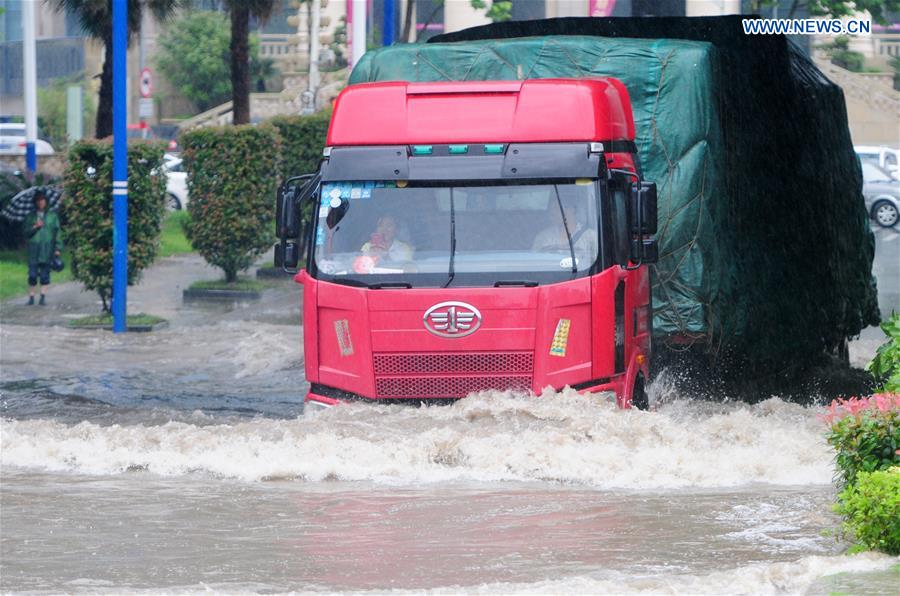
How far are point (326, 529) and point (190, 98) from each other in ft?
211

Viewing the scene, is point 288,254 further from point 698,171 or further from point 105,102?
point 105,102

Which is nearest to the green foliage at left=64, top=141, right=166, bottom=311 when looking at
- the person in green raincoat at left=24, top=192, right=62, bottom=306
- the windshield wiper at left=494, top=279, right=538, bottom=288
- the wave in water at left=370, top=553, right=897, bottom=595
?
the person in green raincoat at left=24, top=192, right=62, bottom=306

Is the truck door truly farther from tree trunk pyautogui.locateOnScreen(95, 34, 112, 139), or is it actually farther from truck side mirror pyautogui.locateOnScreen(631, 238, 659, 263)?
tree trunk pyautogui.locateOnScreen(95, 34, 112, 139)

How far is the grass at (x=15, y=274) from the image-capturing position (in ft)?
86.4

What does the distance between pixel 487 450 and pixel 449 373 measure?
66 cm

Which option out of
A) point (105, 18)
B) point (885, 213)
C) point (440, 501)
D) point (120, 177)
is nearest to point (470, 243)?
point (440, 501)

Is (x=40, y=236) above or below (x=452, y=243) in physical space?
below

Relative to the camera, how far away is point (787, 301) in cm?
1455

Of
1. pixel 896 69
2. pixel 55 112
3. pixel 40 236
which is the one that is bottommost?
pixel 55 112

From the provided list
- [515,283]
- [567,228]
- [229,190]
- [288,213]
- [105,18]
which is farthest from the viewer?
[105,18]

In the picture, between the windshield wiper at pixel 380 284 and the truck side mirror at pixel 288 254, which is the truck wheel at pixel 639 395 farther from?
the truck side mirror at pixel 288 254

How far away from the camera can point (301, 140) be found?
2883 centimetres

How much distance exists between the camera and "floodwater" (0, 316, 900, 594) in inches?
311

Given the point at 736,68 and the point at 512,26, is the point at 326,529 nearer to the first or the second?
the point at 736,68
